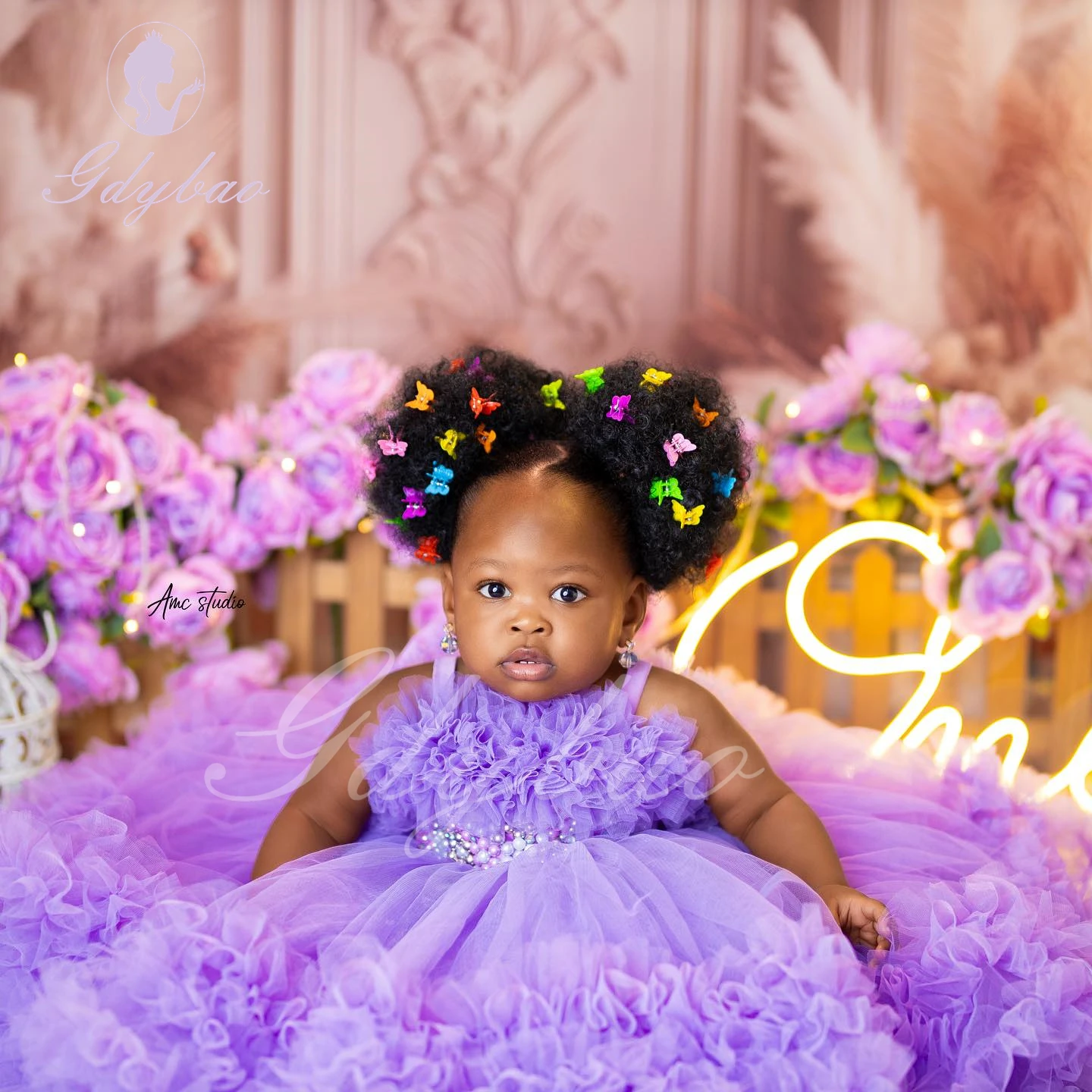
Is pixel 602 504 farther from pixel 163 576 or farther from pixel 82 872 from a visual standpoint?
pixel 163 576

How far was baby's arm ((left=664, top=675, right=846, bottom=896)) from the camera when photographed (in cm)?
150

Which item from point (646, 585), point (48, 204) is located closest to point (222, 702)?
point (646, 585)

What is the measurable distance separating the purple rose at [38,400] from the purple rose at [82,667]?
0.37 meters

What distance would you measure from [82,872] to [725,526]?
960 millimetres

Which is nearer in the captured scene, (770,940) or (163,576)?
(770,940)

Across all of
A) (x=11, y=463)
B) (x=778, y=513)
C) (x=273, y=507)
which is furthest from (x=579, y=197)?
(x=11, y=463)

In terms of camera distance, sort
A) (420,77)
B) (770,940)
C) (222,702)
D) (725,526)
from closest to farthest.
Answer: (770,940), (725,526), (222,702), (420,77)

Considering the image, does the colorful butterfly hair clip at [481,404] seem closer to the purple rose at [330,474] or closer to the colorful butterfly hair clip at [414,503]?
the colorful butterfly hair clip at [414,503]

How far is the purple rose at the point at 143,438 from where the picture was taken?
2.11m

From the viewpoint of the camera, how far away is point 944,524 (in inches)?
90.1

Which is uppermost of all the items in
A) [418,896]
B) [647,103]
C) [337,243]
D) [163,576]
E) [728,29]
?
[728,29]

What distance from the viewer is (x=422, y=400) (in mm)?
1551

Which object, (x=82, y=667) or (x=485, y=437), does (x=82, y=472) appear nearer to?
(x=82, y=667)

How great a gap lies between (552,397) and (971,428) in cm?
90
